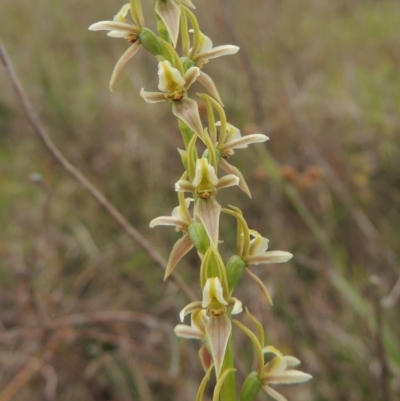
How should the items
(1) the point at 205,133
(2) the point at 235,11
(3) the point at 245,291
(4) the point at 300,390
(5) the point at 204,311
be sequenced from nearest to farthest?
(1) the point at 205,133 < (5) the point at 204,311 < (4) the point at 300,390 < (3) the point at 245,291 < (2) the point at 235,11

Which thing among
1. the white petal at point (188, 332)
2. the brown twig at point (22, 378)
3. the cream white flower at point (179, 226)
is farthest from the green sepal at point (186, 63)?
the brown twig at point (22, 378)

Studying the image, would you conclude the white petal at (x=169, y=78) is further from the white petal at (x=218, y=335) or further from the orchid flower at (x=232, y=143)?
the white petal at (x=218, y=335)

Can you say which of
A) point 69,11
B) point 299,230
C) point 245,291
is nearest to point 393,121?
point 299,230

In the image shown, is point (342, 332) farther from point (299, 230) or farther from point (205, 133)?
point (205, 133)

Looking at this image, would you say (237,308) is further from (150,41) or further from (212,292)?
(150,41)

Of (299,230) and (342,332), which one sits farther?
(299,230)

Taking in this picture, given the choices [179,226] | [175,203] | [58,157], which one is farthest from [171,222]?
[175,203]
